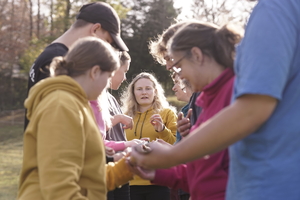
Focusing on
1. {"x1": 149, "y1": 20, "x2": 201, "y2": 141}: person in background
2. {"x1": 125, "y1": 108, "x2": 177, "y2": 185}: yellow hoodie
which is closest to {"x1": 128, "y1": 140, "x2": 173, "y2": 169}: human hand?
{"x1": 149, "y1": 20, "x2": 201, "y2": 141}: person in background

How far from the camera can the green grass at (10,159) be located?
1034cm

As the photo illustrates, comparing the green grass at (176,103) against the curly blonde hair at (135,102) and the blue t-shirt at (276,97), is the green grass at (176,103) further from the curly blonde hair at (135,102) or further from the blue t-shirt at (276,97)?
the blue t-shirt at (276,97)

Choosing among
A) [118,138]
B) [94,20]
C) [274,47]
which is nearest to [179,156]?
[274,47]

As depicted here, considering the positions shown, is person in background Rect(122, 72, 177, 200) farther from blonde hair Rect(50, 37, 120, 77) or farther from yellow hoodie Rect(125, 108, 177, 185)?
blonde hair Rect(50, 37, 120, 77)

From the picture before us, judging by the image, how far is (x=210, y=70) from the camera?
7.43ft

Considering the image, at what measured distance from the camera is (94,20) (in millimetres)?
3518

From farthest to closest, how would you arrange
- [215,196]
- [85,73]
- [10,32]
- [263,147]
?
[10,32], [85,73], [215,196], [263,147]

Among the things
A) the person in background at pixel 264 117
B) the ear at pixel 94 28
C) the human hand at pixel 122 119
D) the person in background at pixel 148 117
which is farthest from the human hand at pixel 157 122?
the person in background at pixel 264 117

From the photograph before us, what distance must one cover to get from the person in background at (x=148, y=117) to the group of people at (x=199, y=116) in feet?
7.49

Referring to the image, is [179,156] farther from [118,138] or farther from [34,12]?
[34,12]

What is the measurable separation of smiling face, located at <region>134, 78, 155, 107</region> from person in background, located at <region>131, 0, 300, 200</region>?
15.7ft

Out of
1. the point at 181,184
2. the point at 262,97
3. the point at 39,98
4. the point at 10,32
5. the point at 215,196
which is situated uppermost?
the point at 262,97

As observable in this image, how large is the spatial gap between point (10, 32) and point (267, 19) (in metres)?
36.5

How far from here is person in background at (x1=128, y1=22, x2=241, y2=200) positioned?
225 cm
